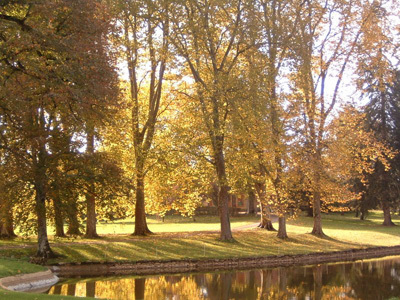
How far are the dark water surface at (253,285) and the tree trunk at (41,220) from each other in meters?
3.21

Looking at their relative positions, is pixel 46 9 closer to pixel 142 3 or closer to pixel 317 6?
pixel 142 3

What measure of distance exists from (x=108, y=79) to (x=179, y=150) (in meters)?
16.7

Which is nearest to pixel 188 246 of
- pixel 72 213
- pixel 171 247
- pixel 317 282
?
pixel 171 247

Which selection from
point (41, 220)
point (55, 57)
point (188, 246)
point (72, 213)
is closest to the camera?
point (55, 57)

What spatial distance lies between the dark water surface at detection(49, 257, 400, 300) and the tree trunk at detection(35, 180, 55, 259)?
3.21 m

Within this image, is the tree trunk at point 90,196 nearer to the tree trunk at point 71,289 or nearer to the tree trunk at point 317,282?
the tree trunk at point 71,289

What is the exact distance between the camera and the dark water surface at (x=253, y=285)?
20.8 metres

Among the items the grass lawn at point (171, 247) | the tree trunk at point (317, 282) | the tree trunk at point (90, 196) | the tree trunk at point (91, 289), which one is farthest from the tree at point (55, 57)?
the tree trunk at point (317, 282)

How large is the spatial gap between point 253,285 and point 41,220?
10.8 meters

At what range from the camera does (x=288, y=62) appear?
3266cm

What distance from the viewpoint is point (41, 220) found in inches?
1022

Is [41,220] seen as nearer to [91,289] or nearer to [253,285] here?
[91,289]

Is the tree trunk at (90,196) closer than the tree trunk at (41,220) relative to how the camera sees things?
No

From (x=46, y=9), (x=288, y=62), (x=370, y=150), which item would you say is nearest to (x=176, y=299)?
(x=46, y=9)
